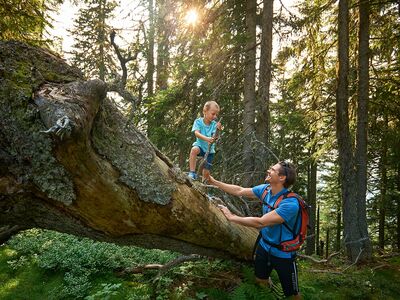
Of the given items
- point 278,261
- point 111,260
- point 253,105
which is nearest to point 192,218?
point 278,261

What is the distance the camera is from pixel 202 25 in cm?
1012

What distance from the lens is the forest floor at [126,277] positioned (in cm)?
532

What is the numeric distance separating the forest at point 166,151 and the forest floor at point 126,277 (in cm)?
3

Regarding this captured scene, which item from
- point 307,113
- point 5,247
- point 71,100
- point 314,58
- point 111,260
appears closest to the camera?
point 71,100

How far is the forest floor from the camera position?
532 centimetres

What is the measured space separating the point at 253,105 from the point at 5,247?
26.3 ft

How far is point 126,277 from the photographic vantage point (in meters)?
6.30

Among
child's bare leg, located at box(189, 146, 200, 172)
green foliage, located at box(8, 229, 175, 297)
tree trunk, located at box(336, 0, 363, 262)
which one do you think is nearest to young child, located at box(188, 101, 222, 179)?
child's bare leg, located at box(189, 146, 200, 172)

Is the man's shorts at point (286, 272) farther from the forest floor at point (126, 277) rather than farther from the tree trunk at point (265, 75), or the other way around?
the tree trunk at point (265, 75)

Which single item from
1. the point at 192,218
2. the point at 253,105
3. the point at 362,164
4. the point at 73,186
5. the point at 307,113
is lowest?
the point at 192,218

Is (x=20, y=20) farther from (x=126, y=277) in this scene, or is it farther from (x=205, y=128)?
(x=126, y=277)

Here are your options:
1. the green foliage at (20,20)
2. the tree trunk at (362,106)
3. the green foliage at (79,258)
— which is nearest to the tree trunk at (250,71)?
the tree trunk at (362,106)

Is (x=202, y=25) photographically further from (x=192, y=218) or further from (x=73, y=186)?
(x=73, y=186)

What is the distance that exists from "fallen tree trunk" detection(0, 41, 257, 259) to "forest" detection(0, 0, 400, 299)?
12mm
